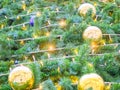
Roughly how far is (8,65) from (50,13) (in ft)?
3.57

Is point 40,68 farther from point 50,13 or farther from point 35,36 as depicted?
point 50,13

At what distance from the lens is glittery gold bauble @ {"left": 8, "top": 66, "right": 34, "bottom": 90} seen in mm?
2357

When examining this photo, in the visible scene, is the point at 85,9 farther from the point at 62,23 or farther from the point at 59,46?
the point at 59,46

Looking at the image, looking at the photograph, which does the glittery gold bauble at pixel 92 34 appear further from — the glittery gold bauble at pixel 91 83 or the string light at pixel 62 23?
the glittery gold bauble at pixel 91 83

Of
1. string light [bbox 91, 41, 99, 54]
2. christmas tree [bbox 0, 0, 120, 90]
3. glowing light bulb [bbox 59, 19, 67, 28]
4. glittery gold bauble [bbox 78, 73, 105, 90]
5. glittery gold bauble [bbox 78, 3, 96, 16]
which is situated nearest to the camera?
glittery gold bauble [bbox 78, 73, 105, 90]

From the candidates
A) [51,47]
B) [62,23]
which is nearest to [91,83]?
[51,47]

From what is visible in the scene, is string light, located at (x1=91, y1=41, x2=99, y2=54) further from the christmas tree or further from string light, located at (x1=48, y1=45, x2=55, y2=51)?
string light, located at (x1=48, y1=45, x2=55, y2=51)

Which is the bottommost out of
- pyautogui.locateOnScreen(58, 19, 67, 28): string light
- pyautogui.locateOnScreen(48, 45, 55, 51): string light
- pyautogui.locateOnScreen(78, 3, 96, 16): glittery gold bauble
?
pyautogui.locateOnScreen(48, 45, 55, 51): string light

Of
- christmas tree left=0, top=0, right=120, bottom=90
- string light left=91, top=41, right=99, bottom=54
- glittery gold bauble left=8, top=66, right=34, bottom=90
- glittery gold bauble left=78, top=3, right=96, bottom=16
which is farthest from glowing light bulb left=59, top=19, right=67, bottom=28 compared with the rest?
glittery gold bauble left=8, top=66, right=34, bottom=90

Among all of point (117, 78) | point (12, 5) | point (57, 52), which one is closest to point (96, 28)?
point (57, 52)

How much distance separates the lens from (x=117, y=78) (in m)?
2.64

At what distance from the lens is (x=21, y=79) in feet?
7.73

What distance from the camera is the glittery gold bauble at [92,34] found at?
3.04 metres

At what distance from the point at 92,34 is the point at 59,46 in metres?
0.31
